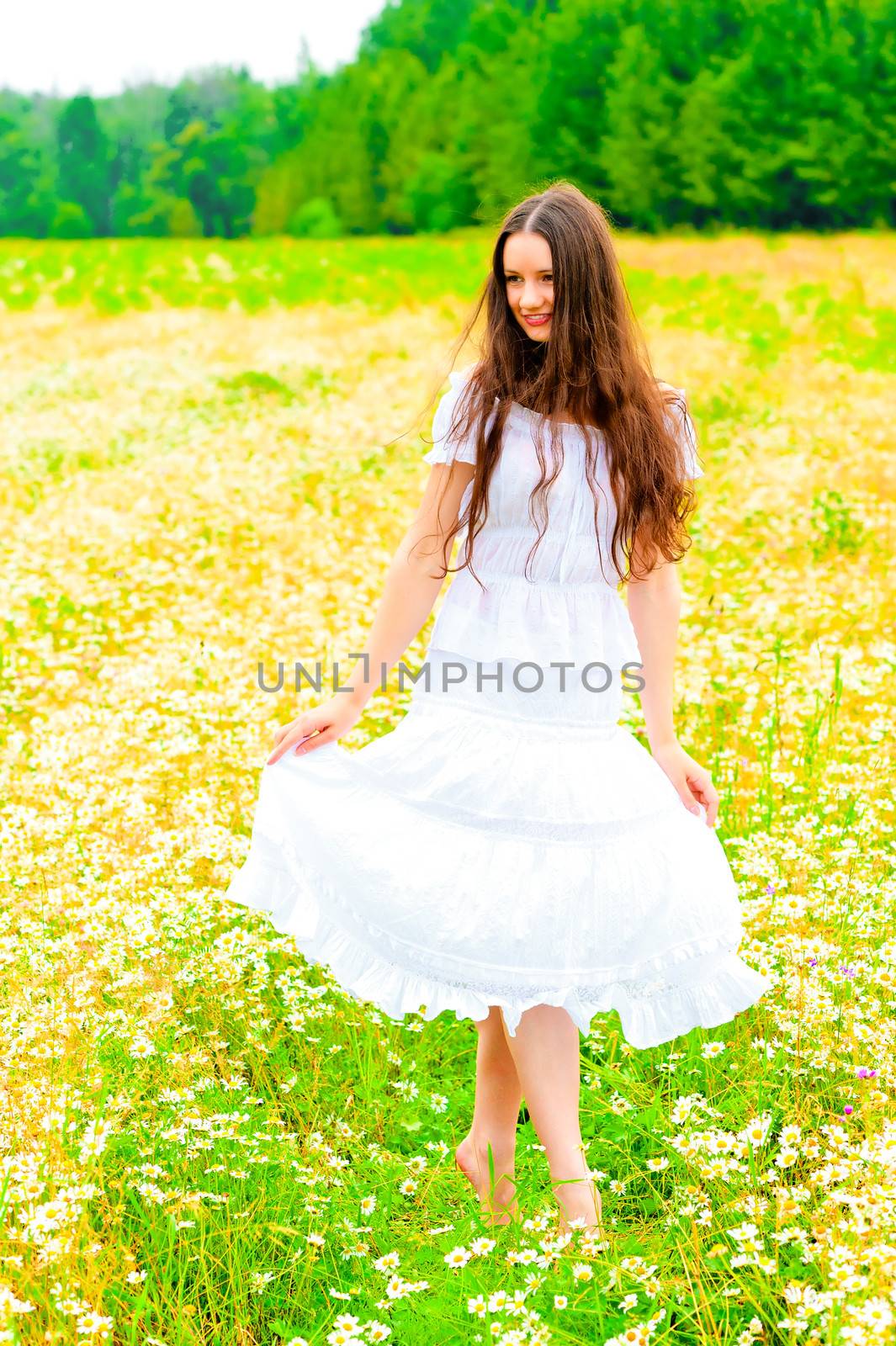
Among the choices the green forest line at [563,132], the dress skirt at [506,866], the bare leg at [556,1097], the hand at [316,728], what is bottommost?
the bare leg at [556,1097]

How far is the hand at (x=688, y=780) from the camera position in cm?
302

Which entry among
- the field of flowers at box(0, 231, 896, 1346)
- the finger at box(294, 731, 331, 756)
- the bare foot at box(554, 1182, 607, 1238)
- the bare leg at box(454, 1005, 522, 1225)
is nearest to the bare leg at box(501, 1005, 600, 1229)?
the bare foot at box(554, 1182, 607, 1238)

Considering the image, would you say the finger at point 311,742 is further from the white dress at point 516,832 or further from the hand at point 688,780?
the hand at point 688,780

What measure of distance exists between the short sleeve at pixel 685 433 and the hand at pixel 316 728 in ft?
3.12

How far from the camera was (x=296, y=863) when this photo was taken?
9.55 ft

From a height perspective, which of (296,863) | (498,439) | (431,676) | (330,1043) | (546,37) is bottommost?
(330,1043)

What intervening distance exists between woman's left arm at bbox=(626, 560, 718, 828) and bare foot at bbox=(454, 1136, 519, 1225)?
97cm

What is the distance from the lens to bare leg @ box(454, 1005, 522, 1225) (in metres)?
3.05

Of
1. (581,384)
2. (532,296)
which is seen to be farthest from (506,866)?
(532,296)

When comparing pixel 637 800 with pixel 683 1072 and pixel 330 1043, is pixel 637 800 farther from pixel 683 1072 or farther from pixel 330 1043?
pixel 330 1043

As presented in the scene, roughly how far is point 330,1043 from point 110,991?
26.1 inches

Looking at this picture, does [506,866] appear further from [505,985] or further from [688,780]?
[688,780]

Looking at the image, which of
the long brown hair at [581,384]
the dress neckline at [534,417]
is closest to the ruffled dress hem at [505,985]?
the long brown hair at [581,384]

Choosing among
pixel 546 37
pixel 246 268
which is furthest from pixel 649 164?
pixel 246 268
